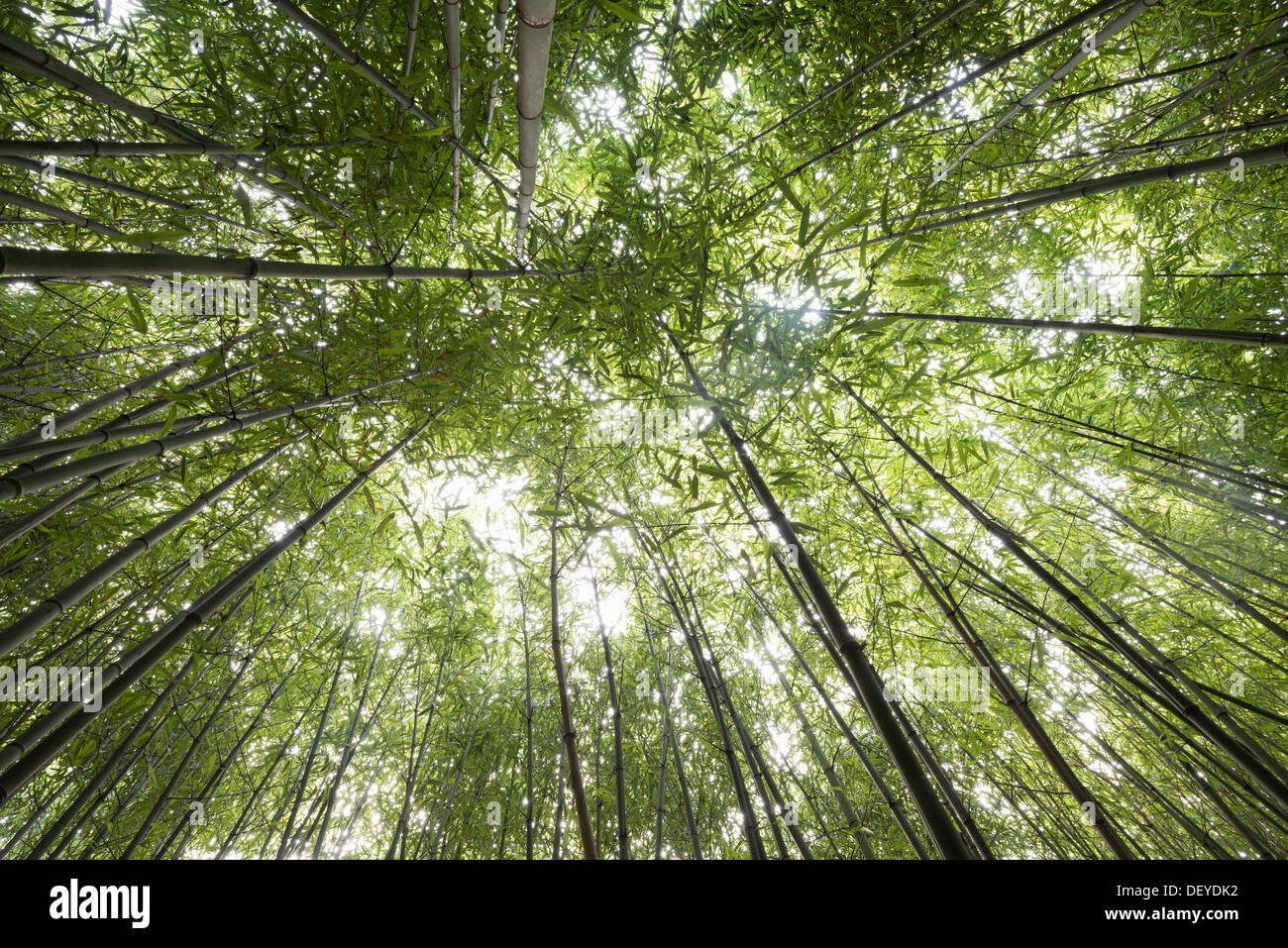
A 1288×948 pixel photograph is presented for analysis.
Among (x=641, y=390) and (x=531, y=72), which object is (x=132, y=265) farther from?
(x=641, y=390)

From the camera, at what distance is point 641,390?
1.99 m

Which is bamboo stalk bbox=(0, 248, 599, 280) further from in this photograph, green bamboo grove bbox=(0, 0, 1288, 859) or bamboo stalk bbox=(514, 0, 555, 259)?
bamboo stalk bbox=(514, 0, 555, 259)

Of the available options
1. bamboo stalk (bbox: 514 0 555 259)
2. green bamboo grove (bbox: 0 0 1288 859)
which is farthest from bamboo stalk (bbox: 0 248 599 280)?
bamboo stalk (bbox: 514 0 555 259)

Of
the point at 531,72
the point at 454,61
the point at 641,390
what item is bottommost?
the point at 641,390

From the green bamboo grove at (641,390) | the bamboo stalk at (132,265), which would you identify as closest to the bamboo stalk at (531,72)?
the green bamboo grove at (641,390)

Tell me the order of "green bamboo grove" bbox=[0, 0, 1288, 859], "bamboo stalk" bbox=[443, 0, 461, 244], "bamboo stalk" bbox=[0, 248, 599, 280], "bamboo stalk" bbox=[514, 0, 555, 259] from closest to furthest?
"bamboo stalk" bbox=[0, 248, 599, 280] → "bamboo stalk" bbox=[514, 0, 555, 259] → "bamboo stalk" bbox=[443, 0, 461, 244] → "green bamboo grove" bbox=[0, 0, 1288, 859]

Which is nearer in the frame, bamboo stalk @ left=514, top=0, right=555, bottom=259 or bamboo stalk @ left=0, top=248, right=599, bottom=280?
bamboo stalk @ left=0, top=248, right=599, bottom=280

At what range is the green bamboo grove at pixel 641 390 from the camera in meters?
1.63

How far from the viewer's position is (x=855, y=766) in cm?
356

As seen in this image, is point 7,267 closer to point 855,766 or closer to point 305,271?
point 305,271

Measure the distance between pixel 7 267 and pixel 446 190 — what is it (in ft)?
4.74

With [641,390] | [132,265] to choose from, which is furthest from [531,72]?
[641,390]

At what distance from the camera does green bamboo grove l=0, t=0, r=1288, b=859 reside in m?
1.63
